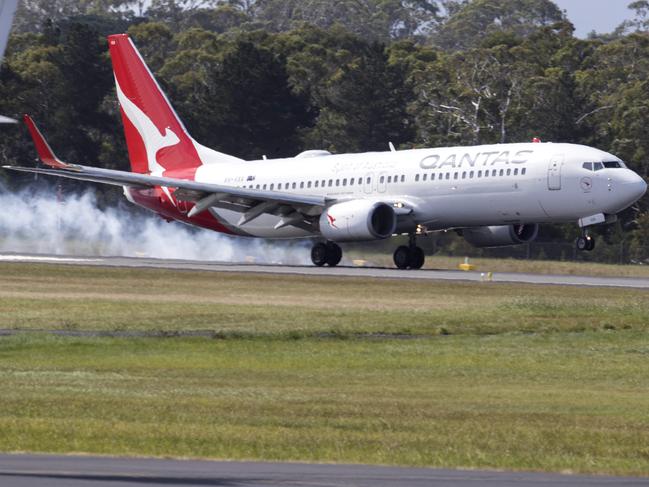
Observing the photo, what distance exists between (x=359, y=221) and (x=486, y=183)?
4217 millimetres

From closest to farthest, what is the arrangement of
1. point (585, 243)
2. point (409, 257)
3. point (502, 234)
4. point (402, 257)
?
point (585, 243), point (502, 234), point (409, 257), point (402, 257)

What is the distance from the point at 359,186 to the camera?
53.2 meters

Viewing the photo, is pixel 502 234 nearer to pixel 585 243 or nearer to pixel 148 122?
pixel 585 243

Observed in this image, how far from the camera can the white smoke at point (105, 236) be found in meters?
60.8

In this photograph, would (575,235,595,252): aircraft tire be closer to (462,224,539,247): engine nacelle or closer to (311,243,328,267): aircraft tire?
(462,224,539,247): engine nacelle

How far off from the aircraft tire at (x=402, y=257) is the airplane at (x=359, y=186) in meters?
0.04

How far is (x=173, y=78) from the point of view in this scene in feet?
360

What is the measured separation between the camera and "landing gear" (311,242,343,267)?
53.6 meters

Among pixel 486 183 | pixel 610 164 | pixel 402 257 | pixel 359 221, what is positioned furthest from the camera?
pixel 402 257

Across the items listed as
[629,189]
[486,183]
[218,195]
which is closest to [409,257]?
[486,183]

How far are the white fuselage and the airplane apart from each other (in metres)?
0.04

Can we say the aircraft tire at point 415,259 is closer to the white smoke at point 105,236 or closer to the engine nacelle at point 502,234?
the engine nacelle at point 502,234

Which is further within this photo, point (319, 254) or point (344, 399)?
point (319, 254)

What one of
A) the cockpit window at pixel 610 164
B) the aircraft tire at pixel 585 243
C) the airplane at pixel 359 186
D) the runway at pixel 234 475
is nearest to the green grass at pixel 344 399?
the runway at pixel 234 475
